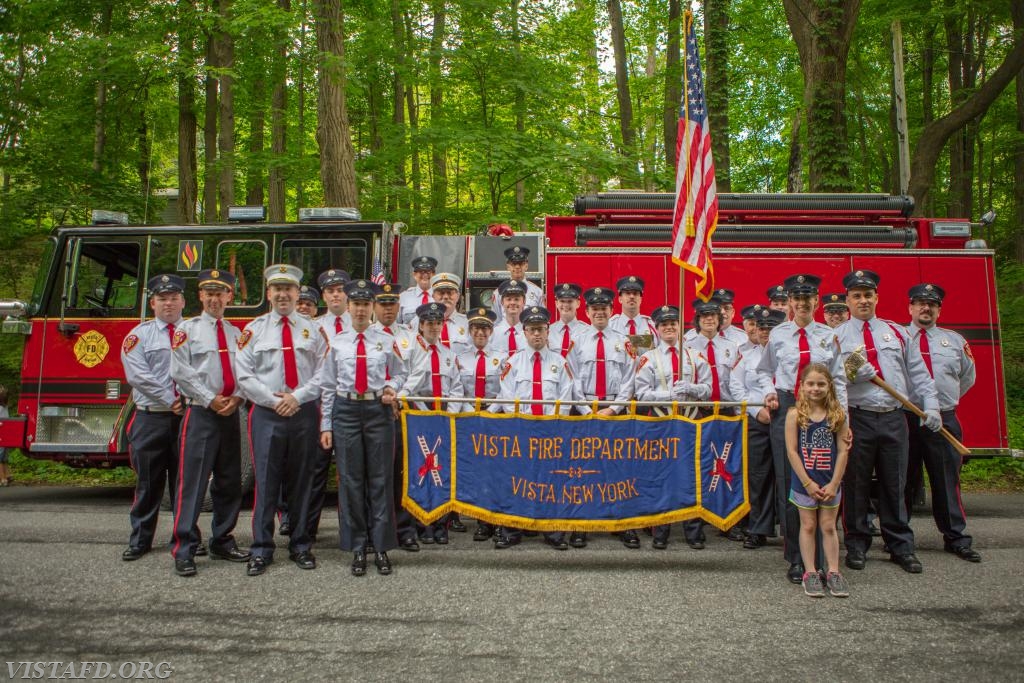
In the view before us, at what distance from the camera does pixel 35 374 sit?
8.53 meters

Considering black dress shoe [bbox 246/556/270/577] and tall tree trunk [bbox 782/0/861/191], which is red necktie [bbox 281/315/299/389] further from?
tall tree trunk [bbox 782/0/861/191]

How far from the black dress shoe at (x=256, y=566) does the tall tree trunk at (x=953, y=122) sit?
13.7 meters

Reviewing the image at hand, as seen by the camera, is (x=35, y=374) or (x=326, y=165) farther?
(x=326, y=165)

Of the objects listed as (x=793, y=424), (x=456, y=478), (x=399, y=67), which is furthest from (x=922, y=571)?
(x=399, y=67)

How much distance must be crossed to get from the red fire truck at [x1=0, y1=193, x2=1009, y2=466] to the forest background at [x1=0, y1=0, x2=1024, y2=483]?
2860 mm

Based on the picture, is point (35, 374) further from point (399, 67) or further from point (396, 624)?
point (399, 67)

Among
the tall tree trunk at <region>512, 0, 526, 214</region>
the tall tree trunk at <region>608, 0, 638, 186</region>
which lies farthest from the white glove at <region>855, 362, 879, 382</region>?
the tall tree trunk at <region>608, 0, 638, 186</region>

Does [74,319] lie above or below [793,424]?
above

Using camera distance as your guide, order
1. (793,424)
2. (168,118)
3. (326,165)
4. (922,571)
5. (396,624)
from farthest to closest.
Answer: (168,118), (326,165), (922,571), (793,424), (396,624)

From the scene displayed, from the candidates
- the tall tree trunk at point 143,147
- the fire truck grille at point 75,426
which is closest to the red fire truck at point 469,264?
the fire truck grille at point 75,426

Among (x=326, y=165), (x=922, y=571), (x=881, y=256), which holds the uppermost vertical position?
(x=326, y=165)

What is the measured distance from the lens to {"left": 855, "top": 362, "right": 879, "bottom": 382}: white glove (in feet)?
18.2

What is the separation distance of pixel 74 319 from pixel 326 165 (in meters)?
4.63

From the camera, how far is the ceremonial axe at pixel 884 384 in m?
5.52
